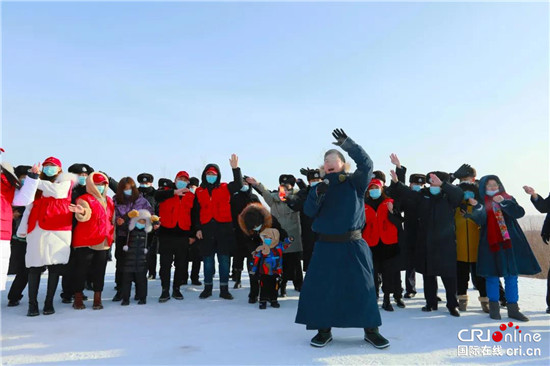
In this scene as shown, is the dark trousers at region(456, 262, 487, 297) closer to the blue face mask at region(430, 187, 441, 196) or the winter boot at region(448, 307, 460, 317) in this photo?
the winter boot at region(448, 307, 460, 317)

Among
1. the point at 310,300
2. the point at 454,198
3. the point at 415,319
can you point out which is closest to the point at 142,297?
the point at 310,300

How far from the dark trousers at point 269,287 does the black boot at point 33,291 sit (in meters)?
3.16

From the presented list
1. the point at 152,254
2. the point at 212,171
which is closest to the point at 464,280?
the point at 212,171

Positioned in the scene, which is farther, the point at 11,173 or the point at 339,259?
the point at 11,173

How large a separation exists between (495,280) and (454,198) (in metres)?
1.21

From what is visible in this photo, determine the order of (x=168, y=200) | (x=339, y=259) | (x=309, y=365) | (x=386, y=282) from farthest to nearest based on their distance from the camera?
(x=168, y=200) → (x=386, y=282) → (x=339, y=259) → (x=309, y=365)

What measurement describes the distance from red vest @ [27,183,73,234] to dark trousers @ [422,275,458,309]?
17.4 feet

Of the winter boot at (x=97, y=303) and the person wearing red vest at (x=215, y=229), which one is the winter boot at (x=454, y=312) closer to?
the person wearing red vest at (x=215, y=229)

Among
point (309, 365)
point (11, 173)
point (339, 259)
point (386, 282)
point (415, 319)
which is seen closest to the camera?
point (309, 365)

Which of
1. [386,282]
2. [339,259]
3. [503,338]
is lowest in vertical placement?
[503,338]

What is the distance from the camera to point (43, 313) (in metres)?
5.56

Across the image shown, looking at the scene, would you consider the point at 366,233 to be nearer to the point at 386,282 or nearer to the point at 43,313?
the point at 386,282

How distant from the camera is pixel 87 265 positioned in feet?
19.8

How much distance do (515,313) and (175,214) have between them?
5.30m
